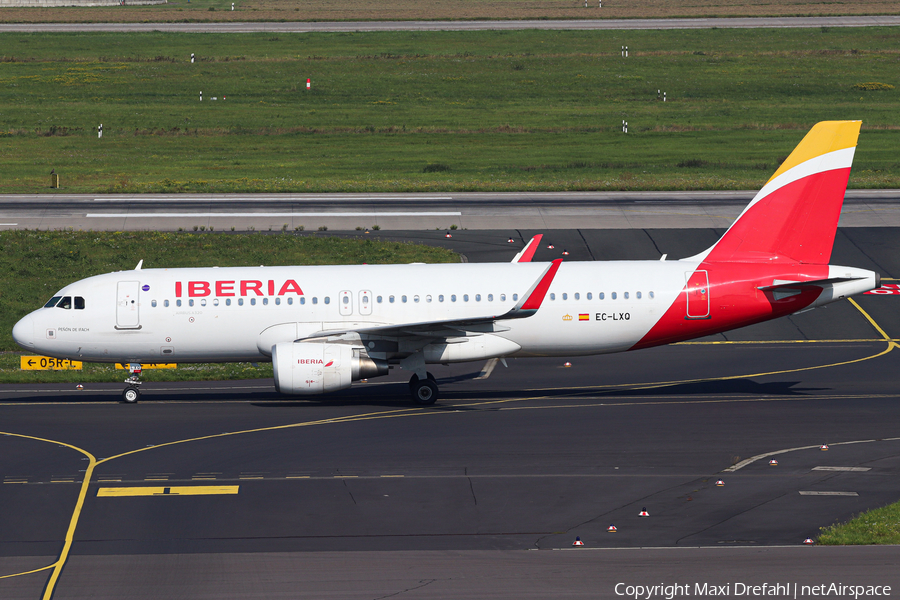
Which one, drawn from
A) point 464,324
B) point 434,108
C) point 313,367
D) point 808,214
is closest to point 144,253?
point 313,367

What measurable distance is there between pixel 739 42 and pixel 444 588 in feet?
376

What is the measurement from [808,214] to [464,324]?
1214cm

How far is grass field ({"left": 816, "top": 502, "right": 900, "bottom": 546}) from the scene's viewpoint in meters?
20.3

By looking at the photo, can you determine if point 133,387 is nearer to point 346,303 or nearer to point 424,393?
point 346,303

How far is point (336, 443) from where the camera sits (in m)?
27.5

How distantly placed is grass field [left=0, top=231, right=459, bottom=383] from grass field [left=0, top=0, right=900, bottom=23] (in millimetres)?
100010

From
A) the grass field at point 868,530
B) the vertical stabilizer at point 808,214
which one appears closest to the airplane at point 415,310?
the vertical stabilizer at point 808,214

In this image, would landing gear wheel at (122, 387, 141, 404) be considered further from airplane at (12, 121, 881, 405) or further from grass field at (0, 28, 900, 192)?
grass field at (0, 28, 900, 192)

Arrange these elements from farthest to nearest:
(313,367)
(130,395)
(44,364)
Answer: (44,364)
(130,395)
(313,367)

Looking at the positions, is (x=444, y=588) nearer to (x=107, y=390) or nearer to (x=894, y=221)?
(x=107, y=390)

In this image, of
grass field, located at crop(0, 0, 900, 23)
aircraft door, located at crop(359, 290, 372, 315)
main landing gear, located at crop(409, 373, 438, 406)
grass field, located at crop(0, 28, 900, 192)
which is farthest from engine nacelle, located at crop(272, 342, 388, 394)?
grass field, located at crop(0, 0, 900, 23)

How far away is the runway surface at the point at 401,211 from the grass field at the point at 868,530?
1317 inches

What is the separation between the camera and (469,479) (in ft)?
80.4

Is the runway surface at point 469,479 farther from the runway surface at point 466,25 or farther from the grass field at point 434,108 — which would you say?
the runway surface at point 466,25
